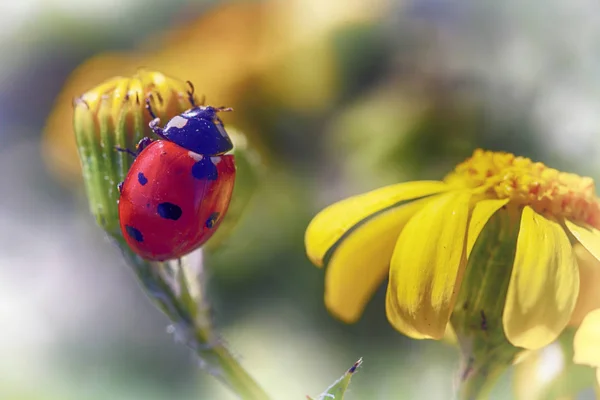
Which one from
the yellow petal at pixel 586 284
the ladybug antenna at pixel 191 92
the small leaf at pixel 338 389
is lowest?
the small leaf at pixel 338 389

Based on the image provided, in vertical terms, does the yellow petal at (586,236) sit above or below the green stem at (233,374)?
above

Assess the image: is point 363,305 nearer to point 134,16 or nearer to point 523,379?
point 523,379

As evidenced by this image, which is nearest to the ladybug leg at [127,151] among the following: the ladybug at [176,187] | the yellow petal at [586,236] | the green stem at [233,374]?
the ladybug at [176,187]

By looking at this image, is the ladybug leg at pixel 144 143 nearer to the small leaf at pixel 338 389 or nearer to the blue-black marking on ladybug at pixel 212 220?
the blue-black marking on ladybug at pixel 212 220

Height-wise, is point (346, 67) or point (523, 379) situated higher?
point (346, 67)

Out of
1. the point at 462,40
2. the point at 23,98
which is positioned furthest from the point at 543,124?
the point at 23,98

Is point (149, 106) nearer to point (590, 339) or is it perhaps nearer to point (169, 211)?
point (169, 211)

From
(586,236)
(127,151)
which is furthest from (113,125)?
(586,236)
